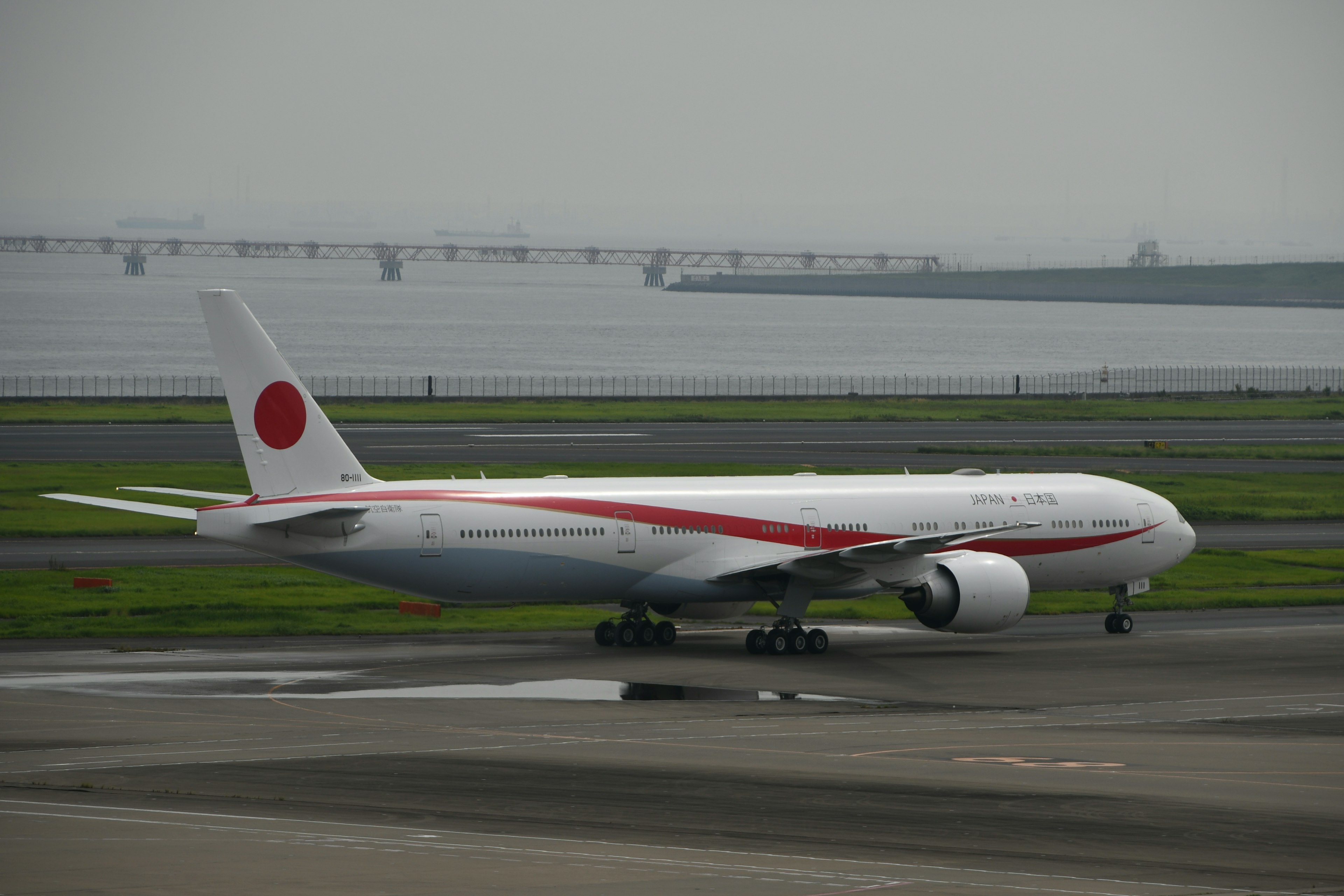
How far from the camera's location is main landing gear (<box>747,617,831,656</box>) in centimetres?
4419

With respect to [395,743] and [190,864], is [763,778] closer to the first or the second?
[395,743]

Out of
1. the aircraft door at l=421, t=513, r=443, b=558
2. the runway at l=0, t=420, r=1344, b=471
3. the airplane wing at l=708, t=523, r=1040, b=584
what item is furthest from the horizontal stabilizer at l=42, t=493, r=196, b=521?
the runway at l=0, t=420, r=1344, b=471

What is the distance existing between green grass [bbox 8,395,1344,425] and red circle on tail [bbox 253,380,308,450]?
66557 millimetres

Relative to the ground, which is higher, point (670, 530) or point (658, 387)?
point (658, 387)

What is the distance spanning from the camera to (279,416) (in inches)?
1642

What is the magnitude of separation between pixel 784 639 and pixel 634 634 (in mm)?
4227

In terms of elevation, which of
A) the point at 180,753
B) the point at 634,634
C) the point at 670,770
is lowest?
the point at 670,770

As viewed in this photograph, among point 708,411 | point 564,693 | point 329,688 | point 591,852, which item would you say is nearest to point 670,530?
point 564,693

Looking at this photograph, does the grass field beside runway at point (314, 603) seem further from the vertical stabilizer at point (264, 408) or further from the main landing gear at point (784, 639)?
the main landing gear at point (784, 639)

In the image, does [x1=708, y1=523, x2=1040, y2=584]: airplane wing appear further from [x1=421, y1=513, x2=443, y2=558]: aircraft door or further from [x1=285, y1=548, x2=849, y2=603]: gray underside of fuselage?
[x1=421, y1=513, x2=443, y2=558]: aircraft door

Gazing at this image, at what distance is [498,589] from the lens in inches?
1686

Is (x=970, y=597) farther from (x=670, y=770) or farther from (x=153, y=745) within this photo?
(x=153, y=745)

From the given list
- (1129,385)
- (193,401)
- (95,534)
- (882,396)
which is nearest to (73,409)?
(193,401)

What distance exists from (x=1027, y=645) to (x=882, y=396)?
9593cm
